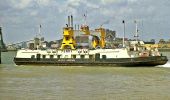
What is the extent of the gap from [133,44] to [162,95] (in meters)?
35.8

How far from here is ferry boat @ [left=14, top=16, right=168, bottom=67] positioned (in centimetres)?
5634

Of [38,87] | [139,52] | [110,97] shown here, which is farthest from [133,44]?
[110,97]

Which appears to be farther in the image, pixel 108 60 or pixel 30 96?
pixel 108 60

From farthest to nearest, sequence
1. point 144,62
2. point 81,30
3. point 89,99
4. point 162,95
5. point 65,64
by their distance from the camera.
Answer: point 81,30 → point 65,64 → point 144,62 → point 162,95 → point 89,99

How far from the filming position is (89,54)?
59.3 metres

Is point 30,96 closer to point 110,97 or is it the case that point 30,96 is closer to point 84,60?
point 110,97

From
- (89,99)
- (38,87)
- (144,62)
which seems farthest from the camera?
(144,62)

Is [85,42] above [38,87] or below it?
above

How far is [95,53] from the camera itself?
58.7 metres

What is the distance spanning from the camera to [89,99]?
78.3 feet

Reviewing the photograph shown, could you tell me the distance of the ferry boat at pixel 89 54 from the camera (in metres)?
56.3

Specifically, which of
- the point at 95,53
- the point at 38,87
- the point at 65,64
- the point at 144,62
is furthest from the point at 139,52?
the point at 38,87

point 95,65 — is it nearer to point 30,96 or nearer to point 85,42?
point 85,42

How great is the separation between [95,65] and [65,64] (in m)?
4.53
